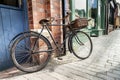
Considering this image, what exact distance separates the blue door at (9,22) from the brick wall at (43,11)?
0.15 m

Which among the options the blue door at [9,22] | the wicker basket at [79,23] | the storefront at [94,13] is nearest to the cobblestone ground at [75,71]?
the blue door at [9,22]

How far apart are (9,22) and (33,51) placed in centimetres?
68

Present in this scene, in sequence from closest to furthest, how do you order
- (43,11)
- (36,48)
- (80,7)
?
(36,48)
(43,11)
(80,7)

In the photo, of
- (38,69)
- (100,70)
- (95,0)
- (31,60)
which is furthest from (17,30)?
(95,0)

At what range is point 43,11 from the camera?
2.81m

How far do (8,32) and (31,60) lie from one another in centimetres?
70

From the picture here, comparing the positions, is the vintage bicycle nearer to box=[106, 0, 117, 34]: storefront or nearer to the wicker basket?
the wicker basket

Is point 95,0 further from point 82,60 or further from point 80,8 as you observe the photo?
point 82,60

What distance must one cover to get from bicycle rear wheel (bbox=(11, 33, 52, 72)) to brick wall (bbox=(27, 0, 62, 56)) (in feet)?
0.99

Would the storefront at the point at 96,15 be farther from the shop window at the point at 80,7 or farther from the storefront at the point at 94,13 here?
the shop window at the point at 80,7

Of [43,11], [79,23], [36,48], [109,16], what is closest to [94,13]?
[79,23]

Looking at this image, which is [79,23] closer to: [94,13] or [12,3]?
[12,3]

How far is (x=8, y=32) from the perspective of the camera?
237 centimetres

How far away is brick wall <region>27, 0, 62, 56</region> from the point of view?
2.54 m
